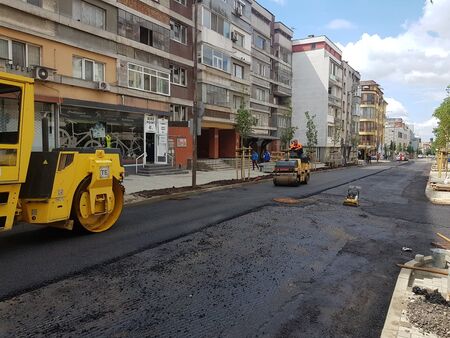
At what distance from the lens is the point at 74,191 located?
7250 mm

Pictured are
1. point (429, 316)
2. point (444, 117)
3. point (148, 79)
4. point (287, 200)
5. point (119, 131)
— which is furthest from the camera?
point (444, 117)

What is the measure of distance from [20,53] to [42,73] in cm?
132

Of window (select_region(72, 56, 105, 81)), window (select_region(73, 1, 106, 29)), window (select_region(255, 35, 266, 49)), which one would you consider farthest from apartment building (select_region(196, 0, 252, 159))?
window (select_region(72, 56, 105, 81))

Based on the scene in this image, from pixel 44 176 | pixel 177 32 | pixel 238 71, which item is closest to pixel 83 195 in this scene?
pixel 44 176

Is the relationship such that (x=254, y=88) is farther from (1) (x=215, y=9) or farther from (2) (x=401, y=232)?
(2) (x=401, y=232)

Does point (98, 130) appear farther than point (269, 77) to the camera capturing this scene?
No

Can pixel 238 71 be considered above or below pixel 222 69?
above

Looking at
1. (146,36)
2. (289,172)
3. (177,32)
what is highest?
(177,32)

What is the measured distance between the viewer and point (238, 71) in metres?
39.2

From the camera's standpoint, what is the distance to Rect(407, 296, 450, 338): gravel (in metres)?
3.81

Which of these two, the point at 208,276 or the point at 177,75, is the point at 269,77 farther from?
the point at 208,276

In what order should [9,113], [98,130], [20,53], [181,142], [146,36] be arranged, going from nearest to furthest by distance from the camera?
[9,113], [20,53], [98,130], [146,36], [181,142]

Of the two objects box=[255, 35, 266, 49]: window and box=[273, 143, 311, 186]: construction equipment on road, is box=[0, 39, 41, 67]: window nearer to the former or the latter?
box=[273, 143, 311, 186]: construction equipment on road

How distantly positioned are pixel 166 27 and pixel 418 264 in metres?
24.5
